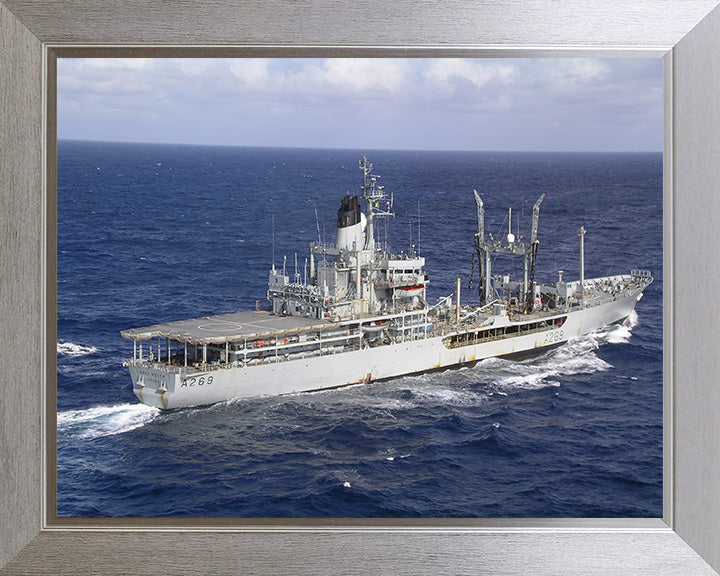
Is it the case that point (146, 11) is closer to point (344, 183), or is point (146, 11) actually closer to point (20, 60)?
point (20, 60)

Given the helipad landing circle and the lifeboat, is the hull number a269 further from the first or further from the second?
the lifeboat

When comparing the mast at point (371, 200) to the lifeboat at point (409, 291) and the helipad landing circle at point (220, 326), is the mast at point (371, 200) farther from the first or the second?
the helipad landing circle at point (220, 326)

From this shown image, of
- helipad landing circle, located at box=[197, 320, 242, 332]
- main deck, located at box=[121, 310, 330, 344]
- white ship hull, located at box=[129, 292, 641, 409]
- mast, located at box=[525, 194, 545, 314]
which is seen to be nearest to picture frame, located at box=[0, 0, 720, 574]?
main deck, located at box=[121, 310, 330, 344]

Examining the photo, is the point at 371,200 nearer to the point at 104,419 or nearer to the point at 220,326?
the point at 220,326

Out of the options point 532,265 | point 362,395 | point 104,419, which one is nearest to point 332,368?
point 362,395

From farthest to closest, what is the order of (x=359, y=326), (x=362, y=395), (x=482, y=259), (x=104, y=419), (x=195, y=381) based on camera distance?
(x=482, y=259), (x=359, y=326), (x=362, y=395), (x=195, y=381), (x=104, y=419)

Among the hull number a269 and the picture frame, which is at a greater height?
the picture frame

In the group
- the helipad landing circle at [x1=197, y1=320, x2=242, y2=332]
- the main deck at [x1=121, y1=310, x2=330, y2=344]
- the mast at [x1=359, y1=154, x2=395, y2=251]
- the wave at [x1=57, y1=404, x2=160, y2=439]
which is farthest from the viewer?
the mast at [x1=359, y1=154, x2=395, y2=251]
